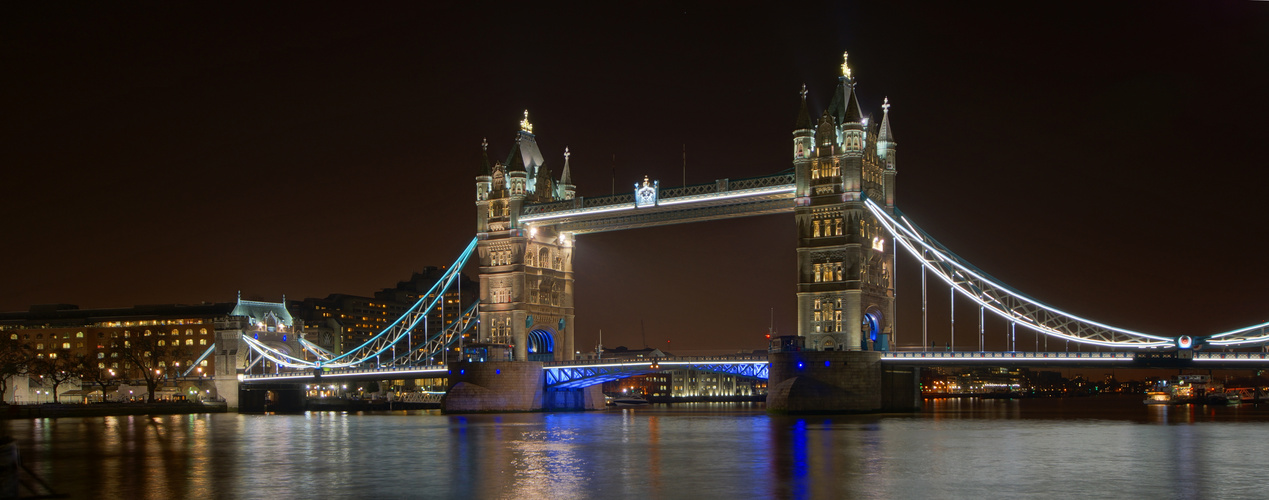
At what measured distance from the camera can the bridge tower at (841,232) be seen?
2913 inches

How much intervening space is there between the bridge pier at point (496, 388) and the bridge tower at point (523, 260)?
202cm

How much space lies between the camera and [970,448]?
144 ft

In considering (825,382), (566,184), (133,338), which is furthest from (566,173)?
(133,338)

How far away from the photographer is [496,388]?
87.5 m

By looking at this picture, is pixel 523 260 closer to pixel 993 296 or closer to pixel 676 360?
pixel 676 360

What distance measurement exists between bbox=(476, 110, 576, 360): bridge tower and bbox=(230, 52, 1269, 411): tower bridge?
0.11 m

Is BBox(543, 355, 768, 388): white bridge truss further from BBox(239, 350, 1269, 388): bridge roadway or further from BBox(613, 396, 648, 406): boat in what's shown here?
BBox(613, 396, 648, 406): boat

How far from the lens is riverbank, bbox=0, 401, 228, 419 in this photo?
94.2 m

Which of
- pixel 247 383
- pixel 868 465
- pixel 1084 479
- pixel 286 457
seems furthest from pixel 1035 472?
pixel 247 383

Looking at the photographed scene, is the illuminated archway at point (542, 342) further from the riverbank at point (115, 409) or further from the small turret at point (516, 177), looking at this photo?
the riverbank at point (115, 409)

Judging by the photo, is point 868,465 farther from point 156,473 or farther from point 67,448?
point 67,448

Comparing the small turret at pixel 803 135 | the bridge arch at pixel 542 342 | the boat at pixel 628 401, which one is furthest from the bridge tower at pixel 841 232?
the boat at pixel 628 401

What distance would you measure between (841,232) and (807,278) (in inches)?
154

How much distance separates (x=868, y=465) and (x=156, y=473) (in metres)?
21.5
